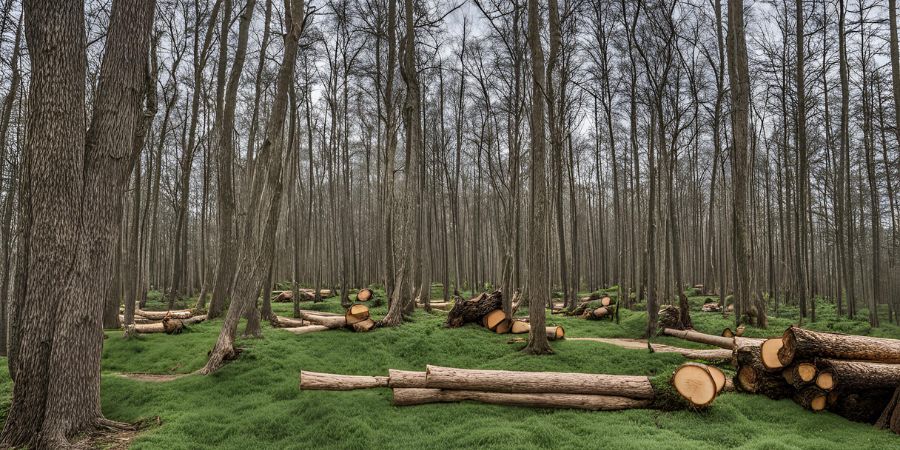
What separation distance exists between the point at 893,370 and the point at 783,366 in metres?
1.09

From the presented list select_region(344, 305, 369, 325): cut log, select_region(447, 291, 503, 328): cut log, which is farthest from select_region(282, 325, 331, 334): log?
select_region(447, 291, 503, 328): cut log

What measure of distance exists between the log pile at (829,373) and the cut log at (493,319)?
550cm

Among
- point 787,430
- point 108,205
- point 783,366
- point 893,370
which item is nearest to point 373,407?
point 108,205

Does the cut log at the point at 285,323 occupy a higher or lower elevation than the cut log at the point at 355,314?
lower

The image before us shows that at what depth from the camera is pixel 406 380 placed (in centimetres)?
649

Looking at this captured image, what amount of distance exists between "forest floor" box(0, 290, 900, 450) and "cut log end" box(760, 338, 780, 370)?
462mm

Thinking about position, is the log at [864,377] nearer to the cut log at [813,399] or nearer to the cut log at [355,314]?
the cut log at [813,399]

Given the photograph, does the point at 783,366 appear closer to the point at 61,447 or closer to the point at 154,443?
the point at 154,443

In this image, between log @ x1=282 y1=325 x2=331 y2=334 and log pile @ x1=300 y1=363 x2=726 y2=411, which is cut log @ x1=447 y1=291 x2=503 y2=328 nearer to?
log @ x1=282 y1=325 x2=331 y2=334

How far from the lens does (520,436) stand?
15.9 feet

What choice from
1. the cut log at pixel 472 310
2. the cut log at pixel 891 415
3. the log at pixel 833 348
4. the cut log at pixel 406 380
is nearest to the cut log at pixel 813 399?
the log at pixel 833 348

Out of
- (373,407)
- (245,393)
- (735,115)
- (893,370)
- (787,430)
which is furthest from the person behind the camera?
(735,115)

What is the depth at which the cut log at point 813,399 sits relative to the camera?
5.74 m

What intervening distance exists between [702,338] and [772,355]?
4720 mm
